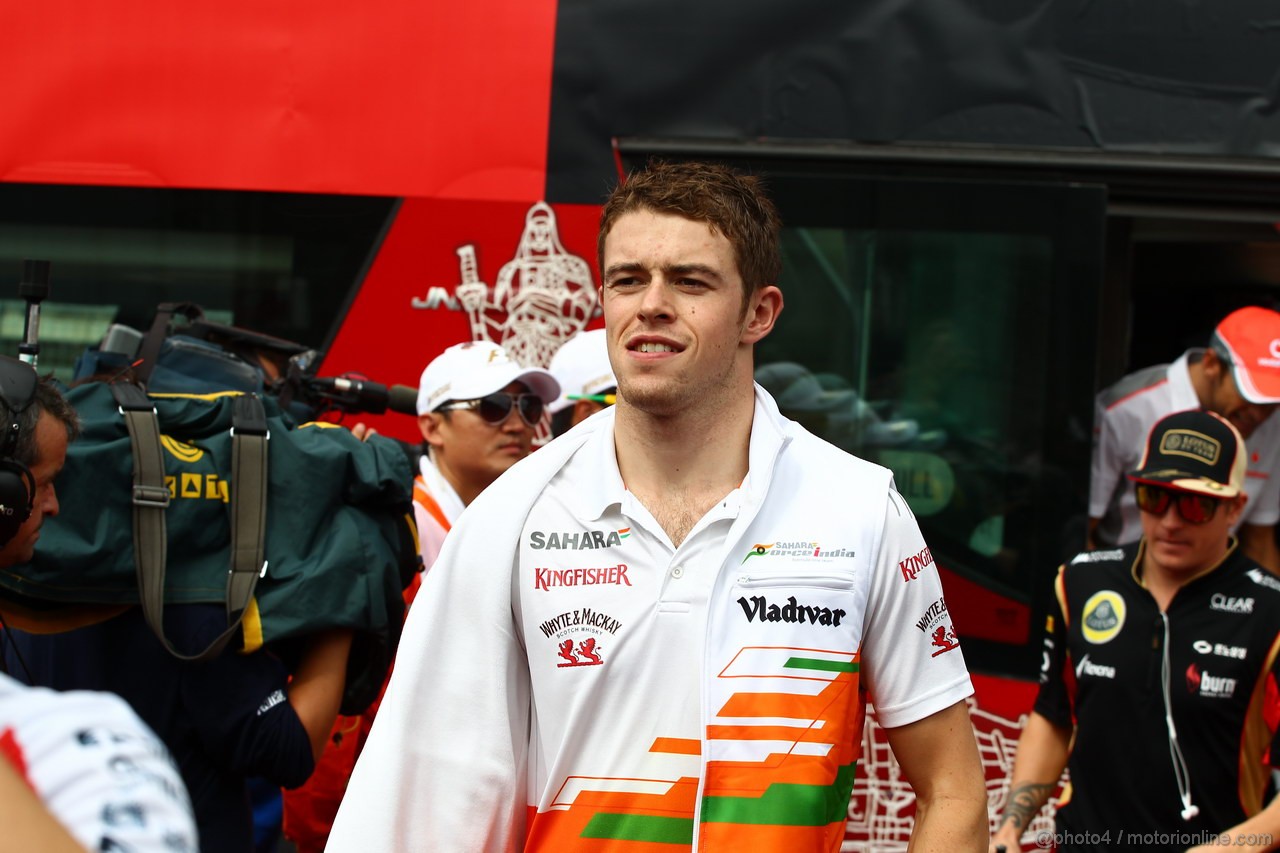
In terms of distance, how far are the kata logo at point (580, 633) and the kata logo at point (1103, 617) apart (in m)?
1.99

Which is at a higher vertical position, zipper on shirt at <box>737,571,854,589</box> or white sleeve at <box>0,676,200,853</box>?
zipper on shirt at <box>737,571,854,589</box>

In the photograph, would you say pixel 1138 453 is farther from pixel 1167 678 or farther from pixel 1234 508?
pixel 1167 678

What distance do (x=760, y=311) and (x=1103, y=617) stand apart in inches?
70.3

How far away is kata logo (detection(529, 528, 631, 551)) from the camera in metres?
2.20

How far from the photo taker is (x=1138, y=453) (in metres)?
4.88

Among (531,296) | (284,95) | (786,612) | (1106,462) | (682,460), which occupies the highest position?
(284,95)

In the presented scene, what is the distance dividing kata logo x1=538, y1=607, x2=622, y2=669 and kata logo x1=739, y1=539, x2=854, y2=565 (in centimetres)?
24

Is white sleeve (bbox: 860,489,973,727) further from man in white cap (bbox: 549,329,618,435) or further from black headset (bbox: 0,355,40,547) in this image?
man in white cap (bbox: 549,329,618,435)

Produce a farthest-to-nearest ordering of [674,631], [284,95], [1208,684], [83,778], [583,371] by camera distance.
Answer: [284,95]
[583,371]
[1208,684]
[674,631]
[83,778]

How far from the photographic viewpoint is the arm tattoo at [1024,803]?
3742mm

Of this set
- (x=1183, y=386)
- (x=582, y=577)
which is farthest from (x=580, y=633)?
(x=1183, y=386)

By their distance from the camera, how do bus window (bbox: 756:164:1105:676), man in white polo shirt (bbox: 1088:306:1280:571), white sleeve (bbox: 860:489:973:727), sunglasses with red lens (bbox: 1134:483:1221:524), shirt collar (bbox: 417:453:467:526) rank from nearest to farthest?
white sleeve (bbox: 860:489:973:727) < sunglasses with red lens (bbox: 1134:483:1221:524) < shirt collar (bbox: 417:453:467:526) < bus window (bbox: 756:164:1105:676) < man in white polo shirt (bbox: 1088:306:1280:571)

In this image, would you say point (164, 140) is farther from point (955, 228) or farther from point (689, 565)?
point (689, 565)

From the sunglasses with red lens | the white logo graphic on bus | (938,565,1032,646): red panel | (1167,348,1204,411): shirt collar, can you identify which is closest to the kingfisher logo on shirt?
the sunglasses with red lens
